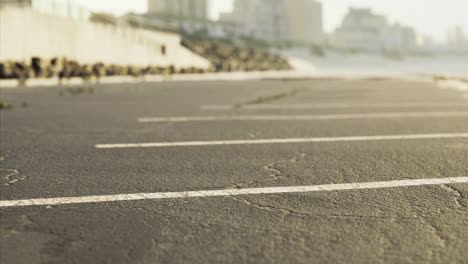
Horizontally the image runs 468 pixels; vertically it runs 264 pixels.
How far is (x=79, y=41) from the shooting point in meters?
22.6

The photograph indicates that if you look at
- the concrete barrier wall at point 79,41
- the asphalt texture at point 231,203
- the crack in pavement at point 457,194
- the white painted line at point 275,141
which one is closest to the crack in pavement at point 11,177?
the asphalt texture at point 231,203

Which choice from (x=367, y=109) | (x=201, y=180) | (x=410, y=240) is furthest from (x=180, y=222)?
(x=367, y=109)

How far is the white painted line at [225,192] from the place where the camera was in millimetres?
3450

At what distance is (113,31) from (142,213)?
24.3 m

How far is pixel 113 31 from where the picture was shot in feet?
85.1

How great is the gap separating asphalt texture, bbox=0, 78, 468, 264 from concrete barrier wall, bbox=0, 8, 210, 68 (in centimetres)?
1266

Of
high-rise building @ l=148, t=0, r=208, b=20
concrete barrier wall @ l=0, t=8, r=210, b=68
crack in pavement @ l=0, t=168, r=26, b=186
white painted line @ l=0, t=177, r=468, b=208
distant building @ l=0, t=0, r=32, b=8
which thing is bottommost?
white painted line @ l=0, t=177, r=468, b=208

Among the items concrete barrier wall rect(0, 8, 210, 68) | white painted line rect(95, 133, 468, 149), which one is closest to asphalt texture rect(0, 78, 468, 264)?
white painted line rect(95, 133, 468, 149)

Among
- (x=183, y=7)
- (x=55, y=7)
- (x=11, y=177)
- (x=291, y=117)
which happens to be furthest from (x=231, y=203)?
(x=183, y=7)

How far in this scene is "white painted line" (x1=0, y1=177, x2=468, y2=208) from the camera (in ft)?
11.3

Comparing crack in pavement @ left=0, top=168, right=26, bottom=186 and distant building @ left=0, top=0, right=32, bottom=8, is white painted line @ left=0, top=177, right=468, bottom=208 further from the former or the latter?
distant building @ left=0, top=0, right=32, bottom=8

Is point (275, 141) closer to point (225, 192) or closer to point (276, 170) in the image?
point (276, 170)

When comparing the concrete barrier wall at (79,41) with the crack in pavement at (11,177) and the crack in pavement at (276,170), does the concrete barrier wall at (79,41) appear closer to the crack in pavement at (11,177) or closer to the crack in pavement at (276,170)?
the crack in pavement at (11,177)

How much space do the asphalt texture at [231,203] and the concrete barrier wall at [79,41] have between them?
1266 cm
